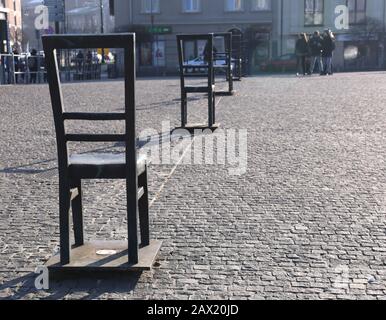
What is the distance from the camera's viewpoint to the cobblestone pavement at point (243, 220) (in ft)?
13.9

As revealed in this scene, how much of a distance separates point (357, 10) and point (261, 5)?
777cm

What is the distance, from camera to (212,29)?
54.9 meters

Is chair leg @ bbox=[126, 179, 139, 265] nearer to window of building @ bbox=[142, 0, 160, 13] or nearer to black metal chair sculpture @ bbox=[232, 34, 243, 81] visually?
black metal chair sculpture @ bbox=[232, 34, 243, 81]

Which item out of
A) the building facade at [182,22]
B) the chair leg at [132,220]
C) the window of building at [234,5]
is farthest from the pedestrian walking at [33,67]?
the chair leg at [132,220]

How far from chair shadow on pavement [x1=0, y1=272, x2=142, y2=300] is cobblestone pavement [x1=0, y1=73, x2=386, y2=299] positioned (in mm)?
13

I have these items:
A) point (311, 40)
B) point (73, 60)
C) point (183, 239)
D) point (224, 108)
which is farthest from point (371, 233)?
point (73, 60)

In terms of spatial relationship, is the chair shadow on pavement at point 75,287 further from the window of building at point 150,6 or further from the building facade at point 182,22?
the window of building at point 150,6

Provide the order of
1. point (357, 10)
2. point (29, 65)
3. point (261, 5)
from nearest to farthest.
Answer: point (29, 65)
point (357, 10)
point (261, 5)

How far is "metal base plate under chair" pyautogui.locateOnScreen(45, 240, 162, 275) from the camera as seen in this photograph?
4.43 m

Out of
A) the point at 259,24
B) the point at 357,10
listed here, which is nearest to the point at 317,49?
the point at 259,24

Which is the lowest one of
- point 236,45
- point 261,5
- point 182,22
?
point 236,45

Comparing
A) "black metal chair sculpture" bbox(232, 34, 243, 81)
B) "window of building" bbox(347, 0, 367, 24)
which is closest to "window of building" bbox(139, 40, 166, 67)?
"window of building" bbox(347, 0, 367, 24)

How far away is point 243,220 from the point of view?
18.9 feet

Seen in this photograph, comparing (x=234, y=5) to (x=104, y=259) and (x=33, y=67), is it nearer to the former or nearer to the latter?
(x=33, y=67)
